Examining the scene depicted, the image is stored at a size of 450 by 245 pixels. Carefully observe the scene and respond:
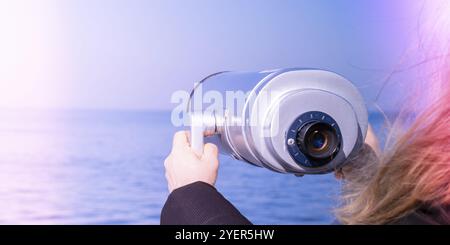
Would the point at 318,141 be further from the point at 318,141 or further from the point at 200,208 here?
the point at 200,208

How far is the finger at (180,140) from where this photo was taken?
2.30ft

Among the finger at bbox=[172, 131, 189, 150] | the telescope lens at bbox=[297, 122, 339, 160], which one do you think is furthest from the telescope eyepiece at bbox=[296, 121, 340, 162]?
the finger at bbox=[172, 131, 189, 150]

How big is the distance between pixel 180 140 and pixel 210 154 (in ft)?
0.16

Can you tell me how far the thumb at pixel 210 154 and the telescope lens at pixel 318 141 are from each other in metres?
0.09

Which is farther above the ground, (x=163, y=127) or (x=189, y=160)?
(x=163, y=127)

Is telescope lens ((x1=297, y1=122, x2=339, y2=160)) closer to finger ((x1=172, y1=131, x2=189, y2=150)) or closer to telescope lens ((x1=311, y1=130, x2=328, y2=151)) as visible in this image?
telescope lens ((x1=311, y1=130, x2=328, y2=151))

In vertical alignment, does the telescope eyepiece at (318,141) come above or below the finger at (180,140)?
below

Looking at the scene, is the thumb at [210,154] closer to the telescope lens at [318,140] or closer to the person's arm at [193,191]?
the person's arm at [193,191]

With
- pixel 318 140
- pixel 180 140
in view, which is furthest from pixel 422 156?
pixel 180 140

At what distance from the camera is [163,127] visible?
989cm

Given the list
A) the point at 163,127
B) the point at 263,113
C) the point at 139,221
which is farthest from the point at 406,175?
the point at 163,127

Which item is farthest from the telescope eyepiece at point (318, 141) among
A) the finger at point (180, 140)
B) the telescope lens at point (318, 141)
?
the finger at point (180, 140)
